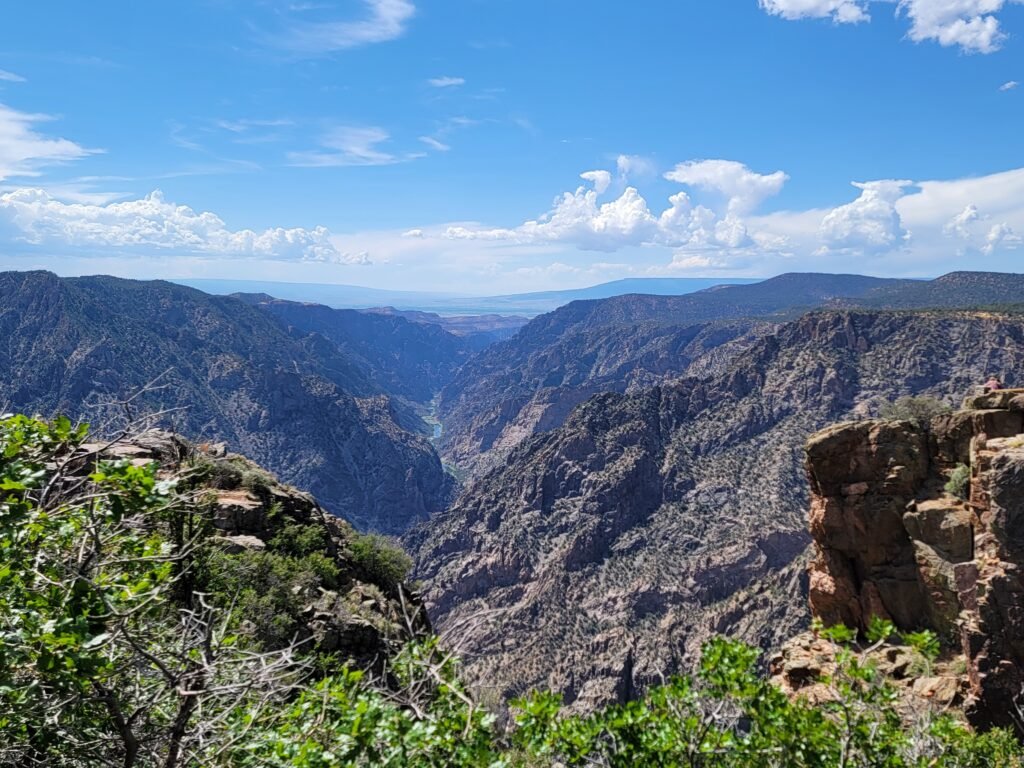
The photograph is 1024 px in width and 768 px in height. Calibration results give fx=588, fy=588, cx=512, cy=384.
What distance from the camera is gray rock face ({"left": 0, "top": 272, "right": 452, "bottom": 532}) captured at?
126m

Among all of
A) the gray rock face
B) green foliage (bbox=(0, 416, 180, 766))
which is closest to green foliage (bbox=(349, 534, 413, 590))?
green foliage (bbox=(0, 416, 180, 766))

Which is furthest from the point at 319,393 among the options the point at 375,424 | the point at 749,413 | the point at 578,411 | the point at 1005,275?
the point at 1005,275

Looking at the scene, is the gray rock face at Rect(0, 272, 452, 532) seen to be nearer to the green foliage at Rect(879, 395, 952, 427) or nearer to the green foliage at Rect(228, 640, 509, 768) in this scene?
the green foliage at Rect(879, 395, 952, 427)

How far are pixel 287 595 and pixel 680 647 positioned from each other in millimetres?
61737

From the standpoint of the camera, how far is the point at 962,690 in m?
17.1

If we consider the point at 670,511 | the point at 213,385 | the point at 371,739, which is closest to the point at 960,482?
the point at 371,739

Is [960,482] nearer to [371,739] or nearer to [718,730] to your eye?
[718,730]

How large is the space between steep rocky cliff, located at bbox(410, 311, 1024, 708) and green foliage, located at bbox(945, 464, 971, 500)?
4169cm

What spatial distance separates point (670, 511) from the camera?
A: 8969 centimetres

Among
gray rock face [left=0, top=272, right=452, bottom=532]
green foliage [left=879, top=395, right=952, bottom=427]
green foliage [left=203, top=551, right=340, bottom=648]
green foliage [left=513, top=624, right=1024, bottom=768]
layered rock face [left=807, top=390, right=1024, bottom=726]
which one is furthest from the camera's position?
gray rock face [left=0, top=272, right=452, bottom=532]

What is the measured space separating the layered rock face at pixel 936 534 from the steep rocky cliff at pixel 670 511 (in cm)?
3838

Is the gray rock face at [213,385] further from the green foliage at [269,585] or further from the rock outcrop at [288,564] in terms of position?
the green foliage at [269,585]

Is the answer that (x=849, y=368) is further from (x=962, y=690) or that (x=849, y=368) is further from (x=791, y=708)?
→ (x=791, y=708)

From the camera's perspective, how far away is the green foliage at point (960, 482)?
65.5 feet
